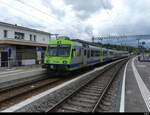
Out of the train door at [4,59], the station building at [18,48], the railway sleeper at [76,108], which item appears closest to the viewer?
the railway sleeper at [76,108]

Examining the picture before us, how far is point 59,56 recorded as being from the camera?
34.6 feet

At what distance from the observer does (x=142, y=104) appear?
539 centimetres

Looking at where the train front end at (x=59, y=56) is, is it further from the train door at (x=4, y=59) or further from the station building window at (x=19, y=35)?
the station building window at (x=19, y=35)

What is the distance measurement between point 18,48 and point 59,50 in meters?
10.4

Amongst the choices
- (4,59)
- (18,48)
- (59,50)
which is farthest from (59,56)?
(4,59)

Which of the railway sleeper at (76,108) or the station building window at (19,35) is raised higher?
the station building window at (19,35)

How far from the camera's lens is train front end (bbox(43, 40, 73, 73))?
10070 millimetres

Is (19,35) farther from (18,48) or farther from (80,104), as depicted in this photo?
(80,104)

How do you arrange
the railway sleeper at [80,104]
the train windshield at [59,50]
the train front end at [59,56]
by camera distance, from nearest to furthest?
the railway sleeper at [80,104]
the train front end at [59,56]
the train windshield at [59,50]

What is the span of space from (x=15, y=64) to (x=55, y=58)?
10041 millimetres

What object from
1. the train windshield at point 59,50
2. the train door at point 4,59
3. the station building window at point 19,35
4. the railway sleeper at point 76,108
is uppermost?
the station building window at point 19,35

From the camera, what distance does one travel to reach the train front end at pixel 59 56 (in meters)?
10.1

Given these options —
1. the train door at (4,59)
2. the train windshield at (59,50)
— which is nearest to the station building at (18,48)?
the train door at (4,59)

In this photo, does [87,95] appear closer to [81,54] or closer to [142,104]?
[142,104]
